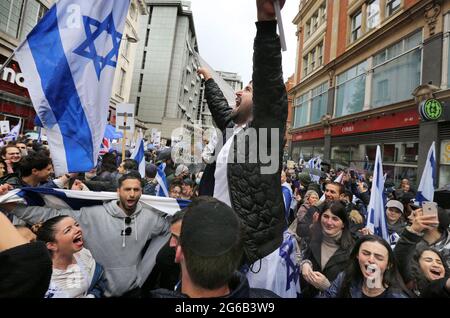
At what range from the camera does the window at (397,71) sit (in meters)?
11.7

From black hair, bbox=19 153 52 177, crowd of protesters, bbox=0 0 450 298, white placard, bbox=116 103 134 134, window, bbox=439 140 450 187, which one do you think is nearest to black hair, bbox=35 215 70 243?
crowd of protesters, bbox=0 0 450 298

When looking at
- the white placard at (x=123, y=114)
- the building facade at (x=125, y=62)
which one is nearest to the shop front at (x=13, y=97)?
the building facade at (x=125, y=62)

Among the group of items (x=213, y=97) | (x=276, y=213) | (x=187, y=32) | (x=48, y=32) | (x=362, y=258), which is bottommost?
(x=362, y=258)

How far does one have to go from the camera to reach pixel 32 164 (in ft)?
9.49

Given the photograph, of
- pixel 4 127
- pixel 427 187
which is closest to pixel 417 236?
pixel 427 187

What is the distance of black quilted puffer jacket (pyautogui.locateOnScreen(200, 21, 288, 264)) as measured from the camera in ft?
4.09

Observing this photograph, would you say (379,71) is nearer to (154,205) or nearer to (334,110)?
(334,110)

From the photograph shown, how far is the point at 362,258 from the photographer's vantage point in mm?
1910

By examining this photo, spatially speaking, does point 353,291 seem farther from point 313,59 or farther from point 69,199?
point 313,59

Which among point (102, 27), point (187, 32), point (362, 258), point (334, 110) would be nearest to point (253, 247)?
point (362, 258)

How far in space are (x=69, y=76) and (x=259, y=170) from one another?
1770 mm

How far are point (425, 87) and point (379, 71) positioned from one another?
14.0 feet

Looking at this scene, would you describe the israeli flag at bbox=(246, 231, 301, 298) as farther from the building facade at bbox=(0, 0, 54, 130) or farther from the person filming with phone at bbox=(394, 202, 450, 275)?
the building facade at bbox=(0, 0, 54, 130)

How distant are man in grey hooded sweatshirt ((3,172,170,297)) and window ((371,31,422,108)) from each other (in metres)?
12.6
